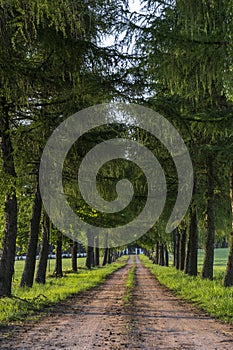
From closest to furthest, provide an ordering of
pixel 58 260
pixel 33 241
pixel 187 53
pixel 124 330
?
pixel 187 53 < pixel 124 330 < pixel 33 241 < pixel 58 260

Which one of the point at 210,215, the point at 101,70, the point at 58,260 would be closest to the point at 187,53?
the point at 101,70

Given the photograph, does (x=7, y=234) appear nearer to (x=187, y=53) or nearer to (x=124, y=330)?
(x=124, y=330)

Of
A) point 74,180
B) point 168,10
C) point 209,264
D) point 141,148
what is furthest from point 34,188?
point 168,10

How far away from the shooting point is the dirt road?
24.3ft

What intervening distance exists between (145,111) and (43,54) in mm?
2624

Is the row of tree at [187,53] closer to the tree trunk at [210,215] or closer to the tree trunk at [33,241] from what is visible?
the tree trunk at [33,241]

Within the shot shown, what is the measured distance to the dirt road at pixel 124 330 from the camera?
7395mm

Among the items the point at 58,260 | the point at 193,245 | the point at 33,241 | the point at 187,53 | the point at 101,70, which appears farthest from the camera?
the point at 58,260

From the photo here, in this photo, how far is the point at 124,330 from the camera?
29.0ft

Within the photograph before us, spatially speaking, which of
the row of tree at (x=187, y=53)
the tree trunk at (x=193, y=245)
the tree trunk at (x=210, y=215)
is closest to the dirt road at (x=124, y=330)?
the row of tree at (x=187, y=53)

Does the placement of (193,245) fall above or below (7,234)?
below

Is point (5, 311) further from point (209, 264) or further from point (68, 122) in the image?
point (209, 264)

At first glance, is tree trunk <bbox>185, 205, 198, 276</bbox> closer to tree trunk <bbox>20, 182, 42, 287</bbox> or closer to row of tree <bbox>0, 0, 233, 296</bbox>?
tree trunk <bbox>20, 182, 42, 287</bbox>

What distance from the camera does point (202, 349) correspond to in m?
6.98
